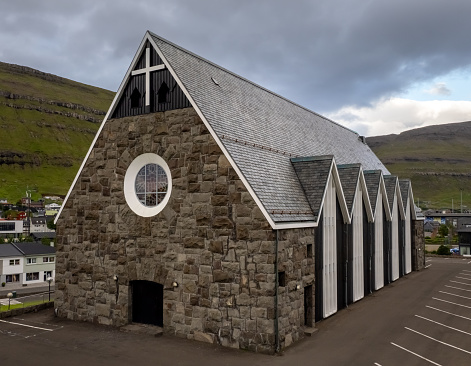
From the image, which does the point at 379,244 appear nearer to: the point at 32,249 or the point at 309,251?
the point at 309,251

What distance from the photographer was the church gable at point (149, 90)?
19.0 meters

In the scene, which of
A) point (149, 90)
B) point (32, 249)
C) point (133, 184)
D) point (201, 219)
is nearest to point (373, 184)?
point (201, 219)

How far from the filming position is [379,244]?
2969 cm

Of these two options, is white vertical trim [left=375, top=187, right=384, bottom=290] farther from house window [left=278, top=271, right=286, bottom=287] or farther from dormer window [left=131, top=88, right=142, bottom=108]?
dormer window [left=131, top=88, right=142, bottom=108]

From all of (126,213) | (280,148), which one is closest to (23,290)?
(126,213)

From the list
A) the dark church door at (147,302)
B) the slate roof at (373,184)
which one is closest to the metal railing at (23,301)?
the dark church door at (147,302)

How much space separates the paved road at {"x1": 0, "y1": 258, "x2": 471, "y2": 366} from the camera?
15242mm

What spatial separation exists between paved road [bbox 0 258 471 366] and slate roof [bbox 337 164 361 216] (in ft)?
19.3

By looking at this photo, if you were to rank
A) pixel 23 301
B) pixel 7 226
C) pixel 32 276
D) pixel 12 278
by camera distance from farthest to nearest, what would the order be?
pixel 7 226, pixel 32 276, pixel 12 278, pixel 23 301

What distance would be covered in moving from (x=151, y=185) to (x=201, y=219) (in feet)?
11.2

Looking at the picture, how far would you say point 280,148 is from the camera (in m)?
21.7

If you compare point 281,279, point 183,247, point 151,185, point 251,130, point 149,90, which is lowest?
point 281,279

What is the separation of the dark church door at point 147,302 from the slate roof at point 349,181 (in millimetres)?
11011

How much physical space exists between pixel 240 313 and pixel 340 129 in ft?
88.2
